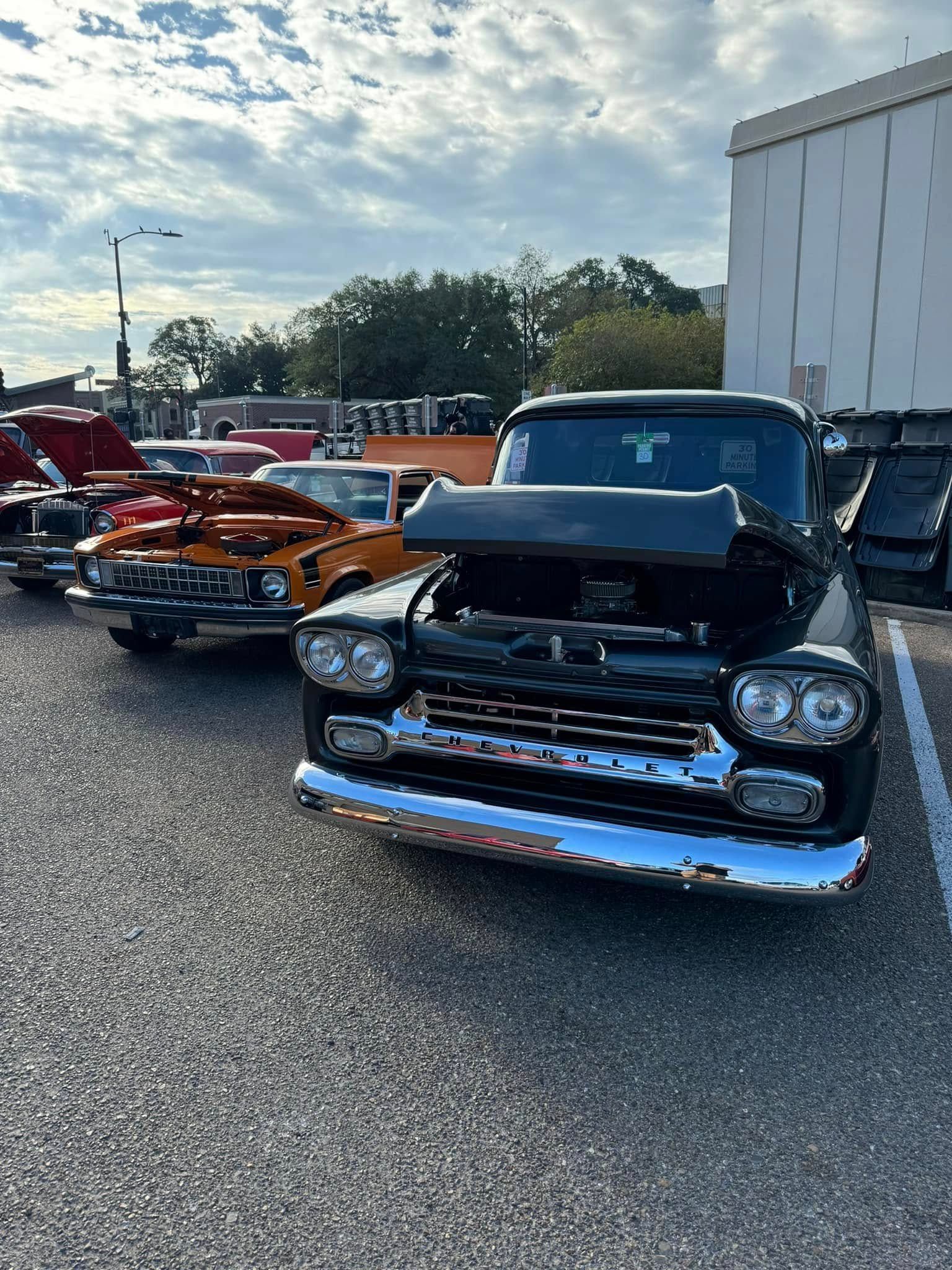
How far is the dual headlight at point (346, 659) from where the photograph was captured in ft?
9.00

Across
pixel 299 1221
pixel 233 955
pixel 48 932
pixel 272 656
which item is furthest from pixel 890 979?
pixel 272 656

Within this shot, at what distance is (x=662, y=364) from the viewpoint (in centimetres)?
3841

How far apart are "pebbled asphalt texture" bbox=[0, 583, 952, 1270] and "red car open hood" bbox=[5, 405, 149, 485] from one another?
184 inches

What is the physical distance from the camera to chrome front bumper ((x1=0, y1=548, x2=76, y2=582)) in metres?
7.71

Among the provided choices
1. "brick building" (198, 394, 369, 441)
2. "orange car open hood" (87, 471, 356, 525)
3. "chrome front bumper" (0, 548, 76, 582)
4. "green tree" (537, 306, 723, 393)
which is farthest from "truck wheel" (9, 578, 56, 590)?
"brick building" (198, 394, 369, 441)

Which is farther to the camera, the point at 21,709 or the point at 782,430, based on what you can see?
the point at 21,709

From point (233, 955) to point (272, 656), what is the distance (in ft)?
12.3

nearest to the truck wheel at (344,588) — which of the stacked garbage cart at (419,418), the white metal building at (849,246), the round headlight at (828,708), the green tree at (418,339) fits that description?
the round headlight at (828,708)

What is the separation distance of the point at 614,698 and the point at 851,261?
17785mm

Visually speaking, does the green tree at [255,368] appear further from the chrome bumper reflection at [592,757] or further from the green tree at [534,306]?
the chrome bumper reflection at [592,757]

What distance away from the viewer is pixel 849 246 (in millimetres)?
16859

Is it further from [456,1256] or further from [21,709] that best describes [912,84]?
[456,1256]

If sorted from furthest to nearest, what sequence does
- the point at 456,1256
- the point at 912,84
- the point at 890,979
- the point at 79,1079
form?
the point at 912,84 < the point at 890,979 < the point at 79,1079 < the point at 456,1256

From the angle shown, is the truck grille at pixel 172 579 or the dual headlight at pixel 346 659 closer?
the dual headlight at pixel 346 659
